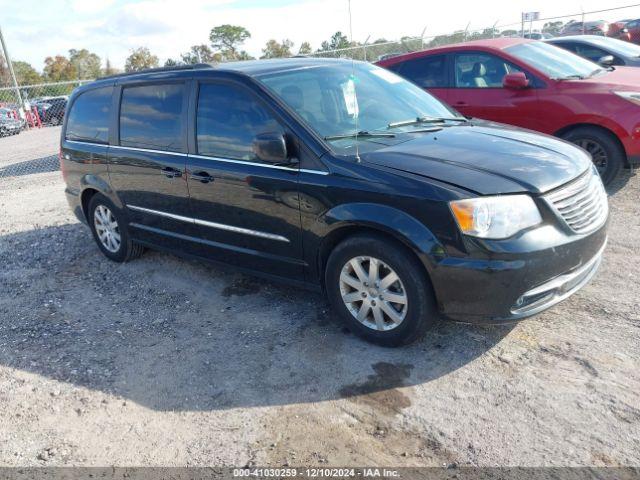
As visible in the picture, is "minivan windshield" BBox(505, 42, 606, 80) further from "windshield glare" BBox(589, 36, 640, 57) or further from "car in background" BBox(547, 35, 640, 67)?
"windshield glare" BBox(589, 36, 640, 57)

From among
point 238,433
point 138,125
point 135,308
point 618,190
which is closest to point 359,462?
point 238,433

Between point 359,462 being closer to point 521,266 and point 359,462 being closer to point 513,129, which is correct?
point 521,266

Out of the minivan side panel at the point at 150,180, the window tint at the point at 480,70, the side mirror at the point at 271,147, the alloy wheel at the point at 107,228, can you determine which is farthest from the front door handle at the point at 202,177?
the window tint at the point at 480,70

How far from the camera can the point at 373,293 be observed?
3643 millimetres

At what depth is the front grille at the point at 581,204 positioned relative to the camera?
3.36 meters

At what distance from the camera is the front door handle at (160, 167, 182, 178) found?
4.60m

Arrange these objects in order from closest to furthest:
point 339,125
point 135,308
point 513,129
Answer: point 339,125
point 513,129
point 135,308

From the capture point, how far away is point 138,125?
16.5 feet

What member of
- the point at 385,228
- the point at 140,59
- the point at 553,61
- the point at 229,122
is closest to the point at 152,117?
the point at 229,122

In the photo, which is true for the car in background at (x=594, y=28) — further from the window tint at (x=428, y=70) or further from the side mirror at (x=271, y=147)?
the side mirror at (x=271, y=147)

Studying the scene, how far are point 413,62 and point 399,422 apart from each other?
5.89 m

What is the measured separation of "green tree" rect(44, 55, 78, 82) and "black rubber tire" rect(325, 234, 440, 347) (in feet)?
157

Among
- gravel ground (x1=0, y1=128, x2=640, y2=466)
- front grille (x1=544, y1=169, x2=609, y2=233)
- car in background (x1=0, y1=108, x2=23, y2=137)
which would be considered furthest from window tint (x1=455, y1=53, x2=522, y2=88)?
car in background (x1=0, y1=108, x2=23, y2=137)

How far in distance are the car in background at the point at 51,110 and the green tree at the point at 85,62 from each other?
817 inches
